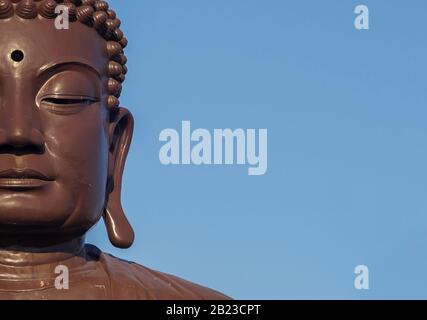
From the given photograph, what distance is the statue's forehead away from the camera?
771 cm

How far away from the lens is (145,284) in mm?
8031

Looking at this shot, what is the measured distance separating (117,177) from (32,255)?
0.60m

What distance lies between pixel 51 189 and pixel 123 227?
1.61 ft

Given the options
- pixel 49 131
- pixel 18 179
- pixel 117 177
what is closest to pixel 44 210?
pixel 18 179

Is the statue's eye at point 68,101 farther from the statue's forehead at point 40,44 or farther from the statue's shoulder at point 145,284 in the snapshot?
the statue's shoulder at point 145,284

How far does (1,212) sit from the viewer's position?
758 cm

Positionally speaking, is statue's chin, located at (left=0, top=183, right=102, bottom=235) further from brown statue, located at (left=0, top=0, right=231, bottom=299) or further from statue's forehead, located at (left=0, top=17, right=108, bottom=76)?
statue's forehead, located at (left=0, top=17, right=108, bottom=76)

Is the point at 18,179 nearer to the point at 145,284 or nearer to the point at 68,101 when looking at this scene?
the point at 68,101

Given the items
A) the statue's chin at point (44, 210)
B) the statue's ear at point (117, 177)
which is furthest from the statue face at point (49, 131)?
the statue's ear at point (117, 177)

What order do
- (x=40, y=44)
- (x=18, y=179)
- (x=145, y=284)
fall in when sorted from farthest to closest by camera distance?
(x=145, y=284) < (x=40, y=44) < (x=18, y=179)

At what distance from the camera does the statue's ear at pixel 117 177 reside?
8016 millimetres
